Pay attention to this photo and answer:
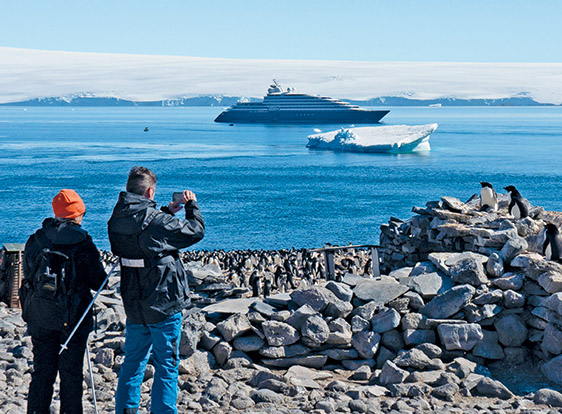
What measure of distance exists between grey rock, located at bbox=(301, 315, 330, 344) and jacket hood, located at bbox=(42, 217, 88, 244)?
195cm

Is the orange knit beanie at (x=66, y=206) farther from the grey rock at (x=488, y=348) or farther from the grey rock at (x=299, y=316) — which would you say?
the grey rock at (x=488, y=348)

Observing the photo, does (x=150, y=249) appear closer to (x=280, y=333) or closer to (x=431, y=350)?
(x=280, y=333)

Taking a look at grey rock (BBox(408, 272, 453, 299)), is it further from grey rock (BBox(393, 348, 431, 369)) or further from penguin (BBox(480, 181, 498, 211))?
penguin (BBox(480, 181, 498, 211))

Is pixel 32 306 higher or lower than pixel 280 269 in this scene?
higher

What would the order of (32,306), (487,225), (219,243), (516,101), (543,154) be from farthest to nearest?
1. (516,101)
2. (543,154)
3. (219,243)
4. (487,225)
5. (32,306)

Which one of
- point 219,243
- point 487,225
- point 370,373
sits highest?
point 487,225

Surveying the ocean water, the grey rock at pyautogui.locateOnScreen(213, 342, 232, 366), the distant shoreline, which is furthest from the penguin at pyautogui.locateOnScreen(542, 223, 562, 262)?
the distant shoreline

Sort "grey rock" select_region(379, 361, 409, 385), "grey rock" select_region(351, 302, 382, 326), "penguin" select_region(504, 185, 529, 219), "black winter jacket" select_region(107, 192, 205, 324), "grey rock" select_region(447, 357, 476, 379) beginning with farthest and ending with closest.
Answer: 1. "penguin" select_region(504, 185, 529, 219)
2. "grey rock" select_region(351, 302, 382, 326)
3. "grey rock" select_region(447, 357, 476, 379)
4. "grey rock" select_region(379, 361, 409, 385)
5. "black winter jacket" select_region(107, 192, 205, 324)

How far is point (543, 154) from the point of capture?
57469 mm

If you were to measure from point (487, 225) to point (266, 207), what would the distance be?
24317 mm

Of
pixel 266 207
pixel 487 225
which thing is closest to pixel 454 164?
pixel 266 207

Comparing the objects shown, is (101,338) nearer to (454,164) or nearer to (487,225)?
(487,225)

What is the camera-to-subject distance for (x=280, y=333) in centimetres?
485

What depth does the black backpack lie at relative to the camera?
3.32 m
